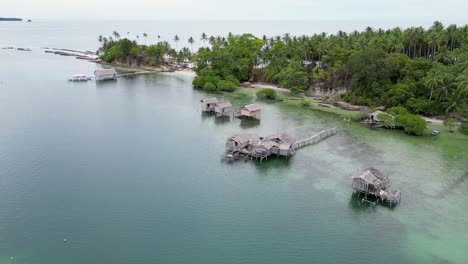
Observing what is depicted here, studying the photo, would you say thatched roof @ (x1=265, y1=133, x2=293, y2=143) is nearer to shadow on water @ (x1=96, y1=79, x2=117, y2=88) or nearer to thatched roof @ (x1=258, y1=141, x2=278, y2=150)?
thatched roof @ (x1=258, y1=141, x2=278, y2=150)

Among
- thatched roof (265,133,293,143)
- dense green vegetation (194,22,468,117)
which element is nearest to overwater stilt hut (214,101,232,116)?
thatched roof (265,133,293,143)

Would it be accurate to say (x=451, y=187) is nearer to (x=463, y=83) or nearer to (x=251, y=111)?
(x=463, y=83)

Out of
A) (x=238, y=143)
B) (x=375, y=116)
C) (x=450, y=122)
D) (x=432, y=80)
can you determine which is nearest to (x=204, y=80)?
(x=375, y=116)

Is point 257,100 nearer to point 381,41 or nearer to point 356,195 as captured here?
point 381,41

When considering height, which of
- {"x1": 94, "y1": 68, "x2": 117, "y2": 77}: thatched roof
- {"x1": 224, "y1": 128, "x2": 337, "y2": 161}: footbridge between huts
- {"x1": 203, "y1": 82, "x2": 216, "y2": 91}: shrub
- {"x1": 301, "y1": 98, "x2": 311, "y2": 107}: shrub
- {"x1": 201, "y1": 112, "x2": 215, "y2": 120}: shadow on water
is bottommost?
{"x1": 224, "y1": 128, "x2": 337, "y2": 161}: footbridge between huts

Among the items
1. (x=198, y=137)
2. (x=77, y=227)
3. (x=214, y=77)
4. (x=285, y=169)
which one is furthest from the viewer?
(x=214, y=77)

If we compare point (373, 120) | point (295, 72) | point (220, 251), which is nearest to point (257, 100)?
point (295, 72)

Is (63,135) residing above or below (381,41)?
below
